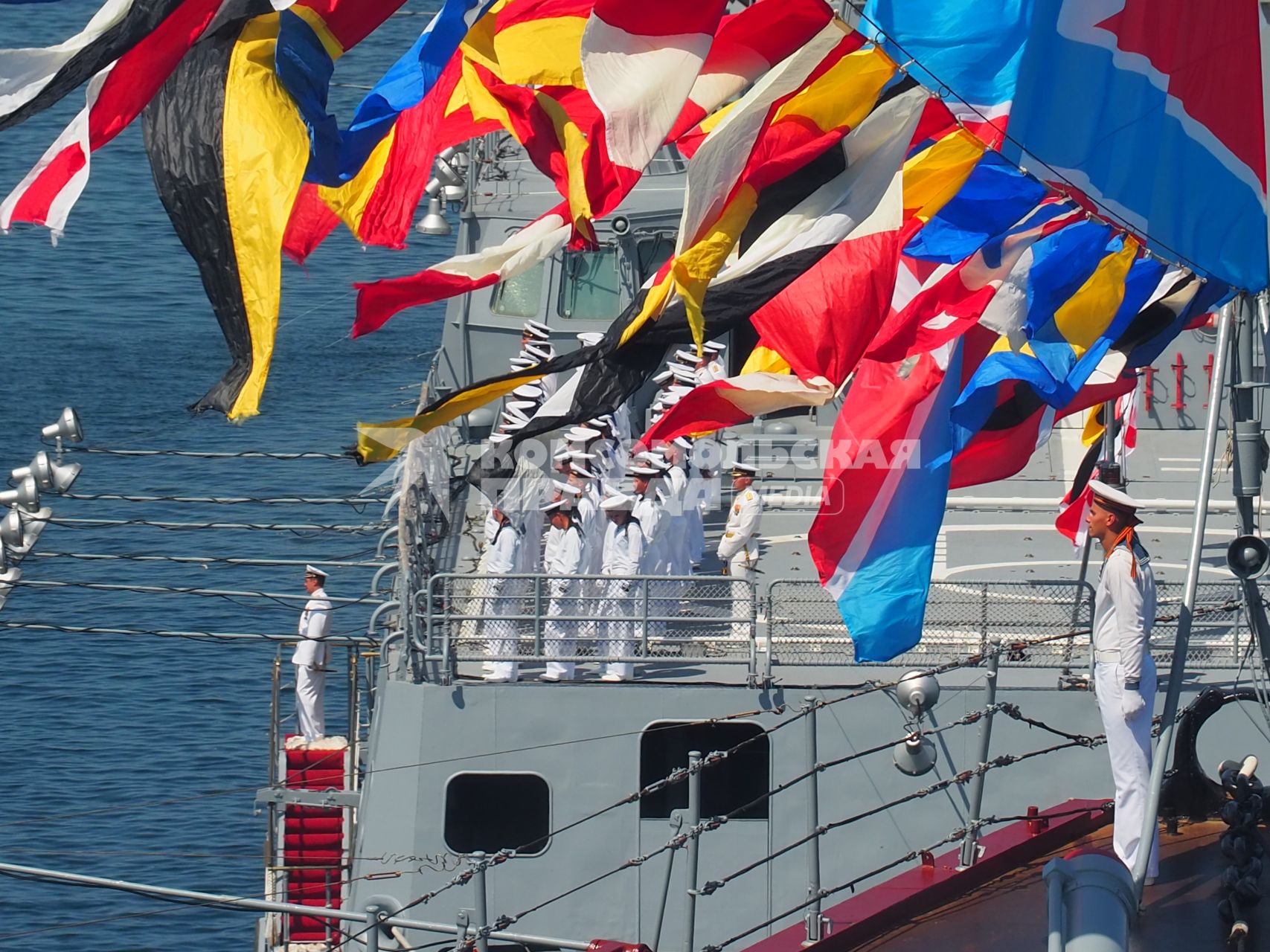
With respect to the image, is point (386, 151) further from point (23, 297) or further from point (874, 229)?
point (23, 297)

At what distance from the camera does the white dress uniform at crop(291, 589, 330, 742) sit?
57.7 ft

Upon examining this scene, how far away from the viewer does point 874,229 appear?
8.98 metres

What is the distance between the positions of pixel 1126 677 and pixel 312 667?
33.1 ft

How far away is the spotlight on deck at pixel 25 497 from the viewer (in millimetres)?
18266

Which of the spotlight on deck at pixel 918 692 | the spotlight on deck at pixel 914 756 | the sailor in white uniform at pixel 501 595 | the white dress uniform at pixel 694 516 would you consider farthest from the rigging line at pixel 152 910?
the spotlight on deck at pixel 914 756

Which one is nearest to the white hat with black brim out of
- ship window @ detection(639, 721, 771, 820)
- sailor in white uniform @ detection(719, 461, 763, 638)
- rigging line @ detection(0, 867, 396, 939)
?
ship window @ detection(639, 721, 771, 820)

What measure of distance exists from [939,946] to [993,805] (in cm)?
589

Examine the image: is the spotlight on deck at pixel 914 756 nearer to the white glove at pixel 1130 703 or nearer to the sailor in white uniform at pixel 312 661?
the white glove at pixel 1130 703

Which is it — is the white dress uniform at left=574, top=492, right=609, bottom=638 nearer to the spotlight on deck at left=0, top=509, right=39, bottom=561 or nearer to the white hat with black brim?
the spotlight on deck at left=0, top=509, right=39, bottom=561

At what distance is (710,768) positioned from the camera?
580 inches

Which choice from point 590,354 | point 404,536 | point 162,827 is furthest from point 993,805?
point 162,827

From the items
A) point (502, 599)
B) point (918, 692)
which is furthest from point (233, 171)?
point (502, 599)

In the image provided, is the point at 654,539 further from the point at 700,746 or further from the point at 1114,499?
the point at 1114,499

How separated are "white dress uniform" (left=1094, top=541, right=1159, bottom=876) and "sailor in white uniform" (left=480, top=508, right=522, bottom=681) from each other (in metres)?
5.98
